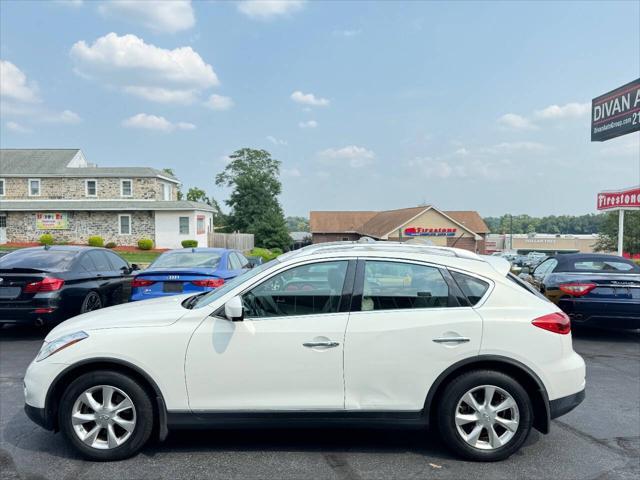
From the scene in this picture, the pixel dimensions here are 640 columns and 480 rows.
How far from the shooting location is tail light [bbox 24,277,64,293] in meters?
7.27

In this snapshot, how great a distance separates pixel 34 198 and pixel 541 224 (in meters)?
156

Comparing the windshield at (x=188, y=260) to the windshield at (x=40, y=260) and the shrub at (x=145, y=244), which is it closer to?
the windshield at (x=40, y=260)

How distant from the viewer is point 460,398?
3670mm

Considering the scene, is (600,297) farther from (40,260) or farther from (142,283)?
(40,260)

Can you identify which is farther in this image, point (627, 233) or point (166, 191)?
point (627, 233)

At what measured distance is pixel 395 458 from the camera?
378 cm

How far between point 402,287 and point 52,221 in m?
38.9

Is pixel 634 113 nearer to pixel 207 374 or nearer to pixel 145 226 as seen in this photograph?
pixel 207 374

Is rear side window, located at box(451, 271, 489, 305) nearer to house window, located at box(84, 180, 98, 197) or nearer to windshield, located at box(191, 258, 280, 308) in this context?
windshield, located at box(191, 258, 280, 308)

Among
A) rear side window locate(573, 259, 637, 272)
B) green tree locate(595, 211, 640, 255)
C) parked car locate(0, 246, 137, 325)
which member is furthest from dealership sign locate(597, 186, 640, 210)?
green tree locate(595, 211, 640, 255)

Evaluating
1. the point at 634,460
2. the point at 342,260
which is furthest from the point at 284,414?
the point at 634,460

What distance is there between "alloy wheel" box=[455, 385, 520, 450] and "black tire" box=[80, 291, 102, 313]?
21.5ft

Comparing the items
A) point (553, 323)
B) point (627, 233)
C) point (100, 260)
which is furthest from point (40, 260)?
point (627, 233)

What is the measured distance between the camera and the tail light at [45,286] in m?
7.27
